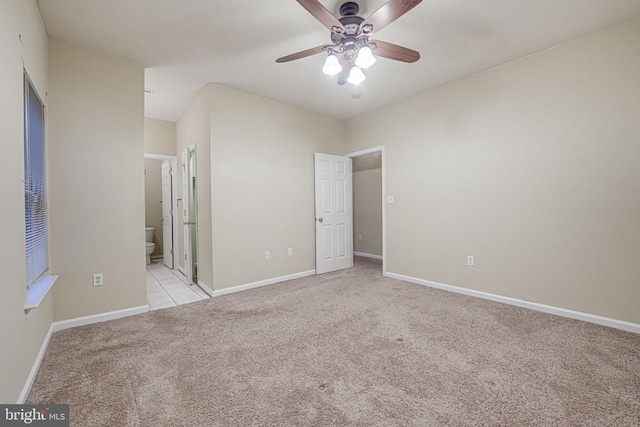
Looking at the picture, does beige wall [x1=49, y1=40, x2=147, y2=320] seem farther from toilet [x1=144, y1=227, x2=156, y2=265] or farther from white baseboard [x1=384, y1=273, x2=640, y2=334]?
white baseboard [x1=384, y1=273, x2=640, y2=334]

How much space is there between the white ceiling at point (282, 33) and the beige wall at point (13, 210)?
64cm

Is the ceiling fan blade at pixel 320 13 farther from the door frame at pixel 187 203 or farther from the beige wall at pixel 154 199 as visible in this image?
the beige wall at pixel 154 199

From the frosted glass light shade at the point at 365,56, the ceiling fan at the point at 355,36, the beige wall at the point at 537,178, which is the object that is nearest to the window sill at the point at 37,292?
the ceiling fan at the point at 355,36

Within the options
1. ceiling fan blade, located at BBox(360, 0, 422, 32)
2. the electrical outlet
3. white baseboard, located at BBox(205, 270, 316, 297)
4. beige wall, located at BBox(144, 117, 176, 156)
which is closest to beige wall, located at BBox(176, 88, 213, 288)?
white baseboard, located at BBox(205, 270, 316, 297)

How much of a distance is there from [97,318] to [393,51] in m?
3.70

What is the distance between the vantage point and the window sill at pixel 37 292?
178 centimetres

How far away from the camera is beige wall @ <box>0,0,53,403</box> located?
1426 millimetres

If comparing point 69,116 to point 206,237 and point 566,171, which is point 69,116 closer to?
point 206,237

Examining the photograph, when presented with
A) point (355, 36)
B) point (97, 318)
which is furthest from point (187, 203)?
point (355, 36)

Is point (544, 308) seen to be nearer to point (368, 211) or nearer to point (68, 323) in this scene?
point (368, 211)

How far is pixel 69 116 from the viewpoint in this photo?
2664 millimetres

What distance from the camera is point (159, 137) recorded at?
4.94 metres

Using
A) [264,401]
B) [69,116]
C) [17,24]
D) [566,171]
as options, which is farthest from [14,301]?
[566,171]

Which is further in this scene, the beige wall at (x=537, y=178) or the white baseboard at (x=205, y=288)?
the white baseboard at (x=205, y=288)
